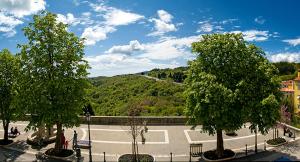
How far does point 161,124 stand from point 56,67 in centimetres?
1381

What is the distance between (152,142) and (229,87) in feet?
31.8

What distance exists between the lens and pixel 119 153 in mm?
28812

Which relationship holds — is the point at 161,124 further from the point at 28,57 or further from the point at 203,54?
the point at 28,57

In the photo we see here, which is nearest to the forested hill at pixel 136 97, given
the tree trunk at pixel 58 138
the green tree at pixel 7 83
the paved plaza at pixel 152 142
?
the paved plaza at pixel 152 142

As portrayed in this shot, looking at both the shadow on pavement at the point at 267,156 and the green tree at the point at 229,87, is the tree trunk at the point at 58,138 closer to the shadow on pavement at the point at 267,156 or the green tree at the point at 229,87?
the green tree at the point at 229,87

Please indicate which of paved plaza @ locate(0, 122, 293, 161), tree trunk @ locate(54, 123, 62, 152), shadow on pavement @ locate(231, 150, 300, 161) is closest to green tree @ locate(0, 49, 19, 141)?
paved plaza @ locate(0, 122, 293, 161)

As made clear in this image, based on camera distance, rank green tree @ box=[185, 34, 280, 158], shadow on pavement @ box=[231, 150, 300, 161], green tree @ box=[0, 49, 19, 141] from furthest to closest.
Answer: green tree @ box=[0, 49, 19, 141]
shadow on pavement @ box=[231, 150, 300, 161]
green tree @ box=[185, 34, 280, 158]

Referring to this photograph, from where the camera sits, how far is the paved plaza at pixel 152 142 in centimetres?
2852

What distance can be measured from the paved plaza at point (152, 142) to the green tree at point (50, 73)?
150 inches

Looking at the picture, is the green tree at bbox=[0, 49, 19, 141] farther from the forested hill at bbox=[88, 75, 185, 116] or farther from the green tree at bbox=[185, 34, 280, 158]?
the forested hill at bbox=[88, 75, 185, 116]

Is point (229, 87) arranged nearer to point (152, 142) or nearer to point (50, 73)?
point (152, 142)

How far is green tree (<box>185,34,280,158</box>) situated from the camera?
79.8ft

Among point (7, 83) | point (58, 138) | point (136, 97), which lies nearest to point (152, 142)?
point (58, 138)

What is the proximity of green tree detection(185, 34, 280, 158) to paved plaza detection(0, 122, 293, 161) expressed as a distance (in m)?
2.68
